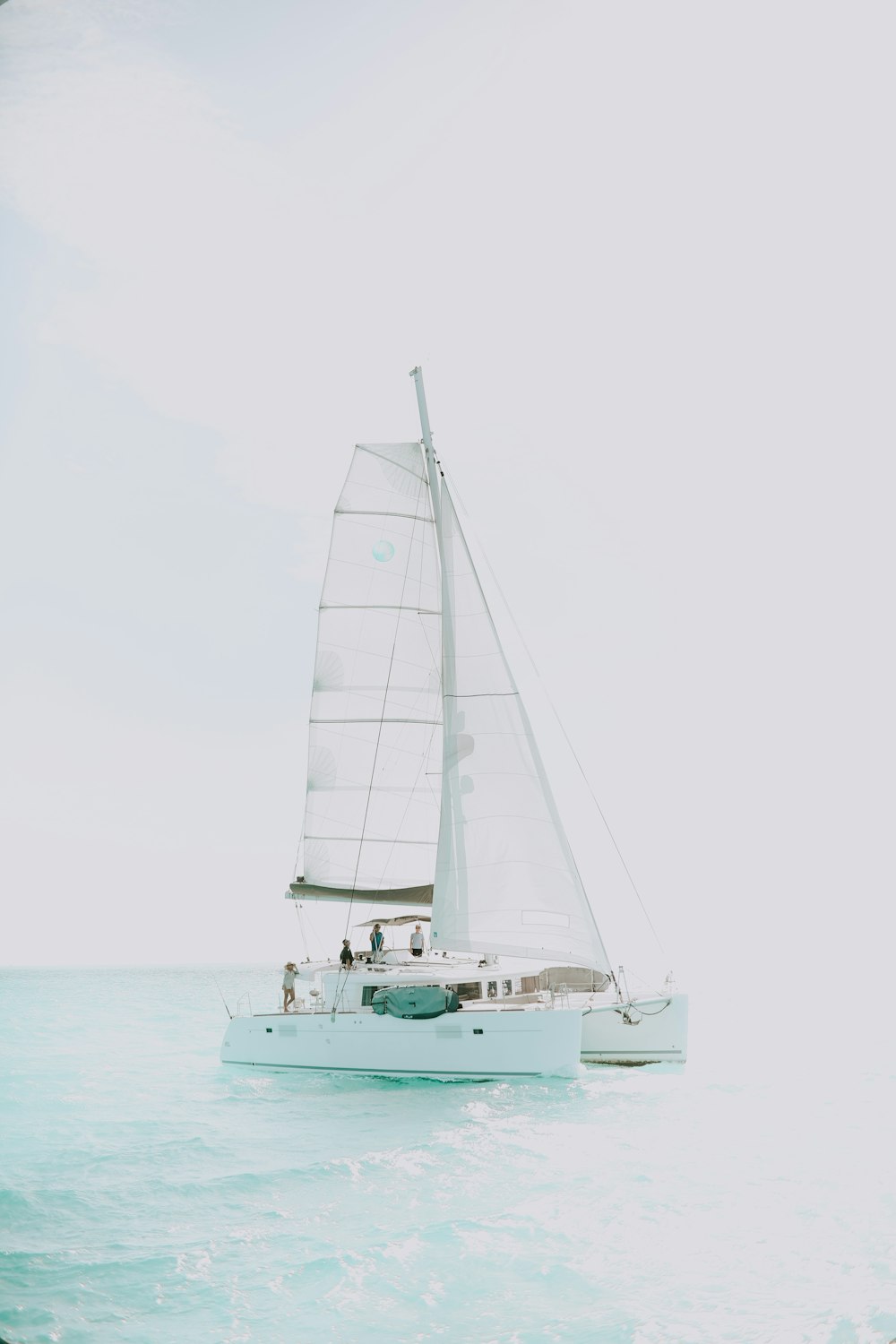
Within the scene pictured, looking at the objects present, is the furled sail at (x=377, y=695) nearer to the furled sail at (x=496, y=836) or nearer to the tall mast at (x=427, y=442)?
the tall mast at (x=427, y=442)

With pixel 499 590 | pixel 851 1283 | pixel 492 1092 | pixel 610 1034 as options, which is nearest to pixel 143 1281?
pixel 851 1283

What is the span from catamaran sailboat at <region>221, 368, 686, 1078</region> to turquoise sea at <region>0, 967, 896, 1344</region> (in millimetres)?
755

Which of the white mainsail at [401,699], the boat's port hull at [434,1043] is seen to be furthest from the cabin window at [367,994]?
the white mainsail at [401,699]

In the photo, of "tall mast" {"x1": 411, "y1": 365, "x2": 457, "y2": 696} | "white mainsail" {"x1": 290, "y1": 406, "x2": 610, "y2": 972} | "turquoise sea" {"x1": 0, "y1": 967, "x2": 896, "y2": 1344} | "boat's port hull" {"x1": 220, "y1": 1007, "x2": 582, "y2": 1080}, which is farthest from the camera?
"tall mast" {"x1": 411, "y1": 365, "x2": 457, "y2": 696}

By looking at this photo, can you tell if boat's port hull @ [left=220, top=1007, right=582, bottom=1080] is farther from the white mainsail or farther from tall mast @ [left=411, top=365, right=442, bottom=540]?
tall mast @ [left=411, top=365, right=442, bottom=540]

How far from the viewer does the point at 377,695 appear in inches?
648

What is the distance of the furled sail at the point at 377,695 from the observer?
16000 mm

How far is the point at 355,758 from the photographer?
54.0 ft

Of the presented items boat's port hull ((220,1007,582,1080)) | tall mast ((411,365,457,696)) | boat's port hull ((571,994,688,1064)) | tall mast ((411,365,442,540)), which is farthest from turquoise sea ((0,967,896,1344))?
tall mast ((411,365,442,540))

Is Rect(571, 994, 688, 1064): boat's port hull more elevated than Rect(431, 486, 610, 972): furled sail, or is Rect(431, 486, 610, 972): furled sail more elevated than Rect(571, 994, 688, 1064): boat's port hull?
Rect(431, 486, 610, 972): furled sail

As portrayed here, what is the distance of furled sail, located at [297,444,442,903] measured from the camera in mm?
16000

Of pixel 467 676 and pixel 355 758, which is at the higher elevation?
pixel 467 676

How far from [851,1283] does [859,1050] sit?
18904 millimetres

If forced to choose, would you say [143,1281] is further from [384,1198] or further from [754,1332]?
[754,1332]
